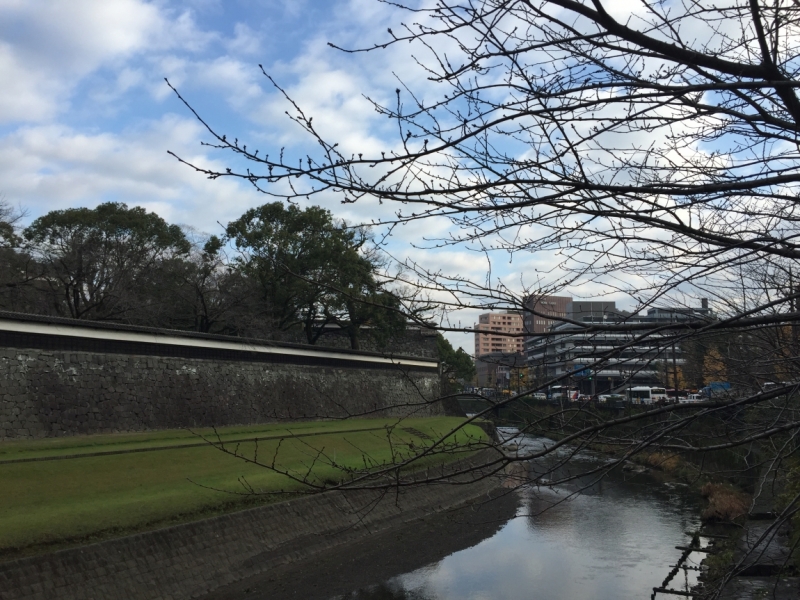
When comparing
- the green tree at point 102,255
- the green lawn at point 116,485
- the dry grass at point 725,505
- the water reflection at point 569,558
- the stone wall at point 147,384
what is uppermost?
the green tree at point 102,255

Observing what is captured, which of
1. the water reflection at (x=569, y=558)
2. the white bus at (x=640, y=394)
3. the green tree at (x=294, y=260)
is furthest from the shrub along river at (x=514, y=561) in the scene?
the green tree at (x=294, y=260)

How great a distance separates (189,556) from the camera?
11.5 metres

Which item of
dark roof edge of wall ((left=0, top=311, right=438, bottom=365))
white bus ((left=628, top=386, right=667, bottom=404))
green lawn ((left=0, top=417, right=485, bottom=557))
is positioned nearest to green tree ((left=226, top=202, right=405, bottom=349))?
dark roof edge of wall ((left=0, top=311, right=438, bottom=365))

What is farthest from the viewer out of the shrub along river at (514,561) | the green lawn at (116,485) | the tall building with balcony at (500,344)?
the shrub along river at (514,561)

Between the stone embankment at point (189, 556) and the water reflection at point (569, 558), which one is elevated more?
the stone embankment at point (189, 556)

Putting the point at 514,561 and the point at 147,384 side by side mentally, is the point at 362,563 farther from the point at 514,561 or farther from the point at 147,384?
the point at 147,384

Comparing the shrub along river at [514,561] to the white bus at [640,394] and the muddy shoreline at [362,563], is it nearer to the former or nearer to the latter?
the muddy shoreline at [362,563]

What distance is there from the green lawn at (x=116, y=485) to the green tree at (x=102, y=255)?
11.7 metres

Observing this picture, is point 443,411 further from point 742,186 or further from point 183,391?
point 742,186

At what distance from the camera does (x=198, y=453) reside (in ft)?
53.6

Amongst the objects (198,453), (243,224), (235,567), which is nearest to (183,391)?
(198,453)

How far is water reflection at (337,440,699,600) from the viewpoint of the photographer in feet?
41.3

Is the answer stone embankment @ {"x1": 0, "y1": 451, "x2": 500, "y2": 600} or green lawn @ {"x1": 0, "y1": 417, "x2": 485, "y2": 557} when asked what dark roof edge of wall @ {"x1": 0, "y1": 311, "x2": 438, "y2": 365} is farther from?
stone embankment @ {"x1": 0, "y1": 451, "x2": 500, "y2": 600}

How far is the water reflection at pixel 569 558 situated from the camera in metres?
12.6
